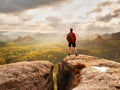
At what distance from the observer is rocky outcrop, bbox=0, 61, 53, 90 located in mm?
32094

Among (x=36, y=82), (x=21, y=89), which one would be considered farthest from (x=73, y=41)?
(x=21, y=89)

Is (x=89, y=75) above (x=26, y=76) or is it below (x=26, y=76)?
above

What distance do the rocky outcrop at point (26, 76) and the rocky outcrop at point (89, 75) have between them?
346 centimetres

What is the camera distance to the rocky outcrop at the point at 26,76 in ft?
105

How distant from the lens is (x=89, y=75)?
2895 cm

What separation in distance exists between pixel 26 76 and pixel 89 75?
33.8 ft

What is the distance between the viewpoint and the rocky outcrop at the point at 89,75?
24531 millimetres

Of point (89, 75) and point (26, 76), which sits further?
point (26, 76)

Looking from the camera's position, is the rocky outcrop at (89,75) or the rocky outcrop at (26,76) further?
the rocky outcrop at (26,76)

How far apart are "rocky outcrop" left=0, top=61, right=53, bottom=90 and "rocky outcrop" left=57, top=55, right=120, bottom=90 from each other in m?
3.46

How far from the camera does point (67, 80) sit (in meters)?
40.2

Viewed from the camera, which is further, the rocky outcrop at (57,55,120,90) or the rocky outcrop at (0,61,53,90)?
the rocky outcrop at (0,61,53,90)

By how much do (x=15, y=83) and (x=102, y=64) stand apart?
13.5m

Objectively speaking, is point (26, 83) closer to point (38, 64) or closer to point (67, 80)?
point (38, 64)
